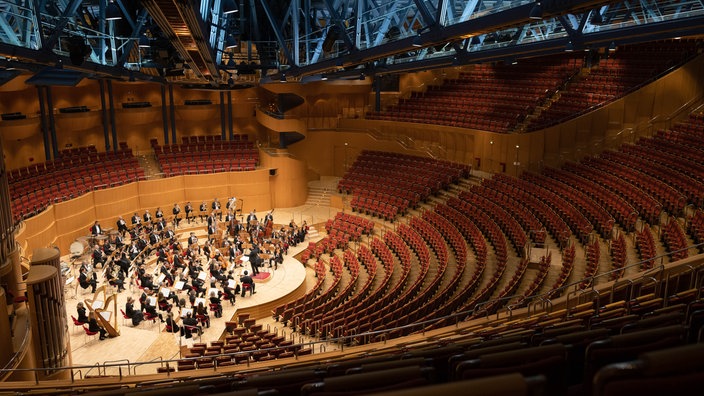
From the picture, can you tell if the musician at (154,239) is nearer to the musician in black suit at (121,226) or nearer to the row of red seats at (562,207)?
the musician in black suit at (121,226)

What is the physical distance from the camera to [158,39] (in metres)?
15.4

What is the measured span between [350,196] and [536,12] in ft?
50.9

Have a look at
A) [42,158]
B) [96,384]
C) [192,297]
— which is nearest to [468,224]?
[192,297]

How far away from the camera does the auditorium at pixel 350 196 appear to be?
21.3ft

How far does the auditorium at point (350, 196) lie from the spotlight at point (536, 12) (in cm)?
3

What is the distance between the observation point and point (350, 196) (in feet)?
72.3

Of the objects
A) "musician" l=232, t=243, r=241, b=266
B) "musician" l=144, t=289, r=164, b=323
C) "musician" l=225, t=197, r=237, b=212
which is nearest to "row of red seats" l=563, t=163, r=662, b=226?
"musician" l=232, t=243, r=241, b=266

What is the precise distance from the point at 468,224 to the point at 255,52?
1018 centimetres

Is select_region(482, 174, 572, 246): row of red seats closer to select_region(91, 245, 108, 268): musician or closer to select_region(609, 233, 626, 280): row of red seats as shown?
select_region(609, 233, 626, 280): row of red seats

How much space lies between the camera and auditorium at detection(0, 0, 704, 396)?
255 inches

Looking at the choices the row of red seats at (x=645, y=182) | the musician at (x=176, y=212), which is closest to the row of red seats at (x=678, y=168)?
the row of red seats at (x=645, y=182)

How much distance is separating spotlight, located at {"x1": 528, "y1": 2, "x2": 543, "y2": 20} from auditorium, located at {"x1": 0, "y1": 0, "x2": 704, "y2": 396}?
0.09 feet

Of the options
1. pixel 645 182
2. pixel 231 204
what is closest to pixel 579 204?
pixel 645 182

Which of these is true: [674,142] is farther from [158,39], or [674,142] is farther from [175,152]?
[175,152]
